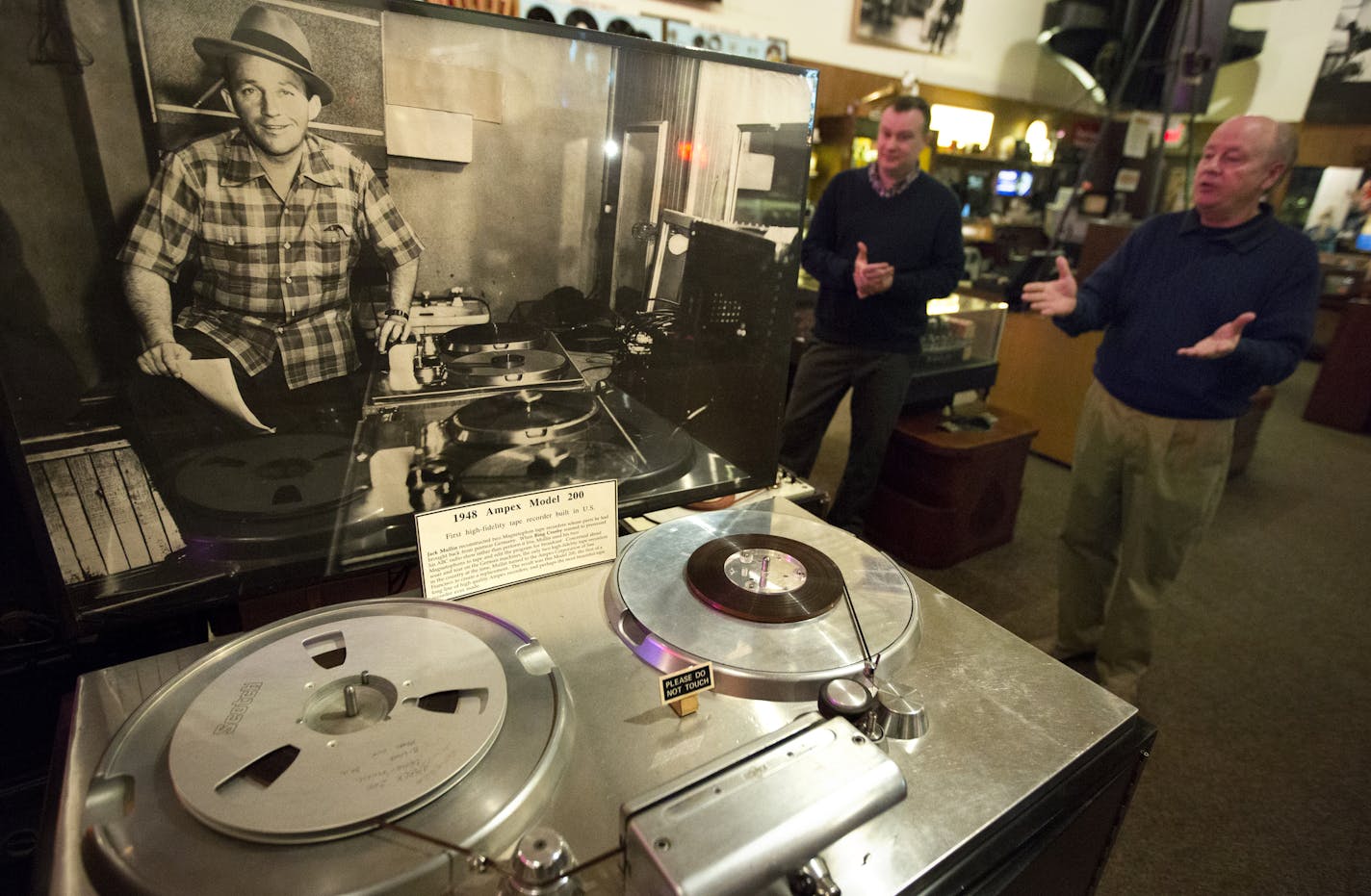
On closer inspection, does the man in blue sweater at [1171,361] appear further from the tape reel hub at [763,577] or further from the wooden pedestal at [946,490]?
the tape reel hub at [763,577]

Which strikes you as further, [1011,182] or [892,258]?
[1011,182]

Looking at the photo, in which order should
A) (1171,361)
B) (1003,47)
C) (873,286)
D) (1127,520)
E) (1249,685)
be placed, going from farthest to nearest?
(1003,47)
(873,286)
(1249,685)
(1127,520)
(1171,361)

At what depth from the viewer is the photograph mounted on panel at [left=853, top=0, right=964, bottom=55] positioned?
13.7 feet

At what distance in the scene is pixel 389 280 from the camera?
0.65m

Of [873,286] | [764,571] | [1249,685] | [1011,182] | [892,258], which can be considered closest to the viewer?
[764,571]

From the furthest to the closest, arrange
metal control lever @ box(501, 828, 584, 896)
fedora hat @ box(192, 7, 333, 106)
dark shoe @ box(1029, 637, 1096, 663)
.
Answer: dark shoe @ box(1029, 637, 1096, 663)
fedora hat @ box(192, 7, 333, 106)
metal control lever @ box(501, 828, 584, 896)

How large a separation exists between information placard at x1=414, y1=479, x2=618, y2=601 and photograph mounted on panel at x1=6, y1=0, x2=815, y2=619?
60mm

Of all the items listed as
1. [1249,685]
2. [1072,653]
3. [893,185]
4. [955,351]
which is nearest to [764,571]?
[1072,653]

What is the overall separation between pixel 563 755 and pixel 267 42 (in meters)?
0.61

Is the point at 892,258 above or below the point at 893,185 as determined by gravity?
below

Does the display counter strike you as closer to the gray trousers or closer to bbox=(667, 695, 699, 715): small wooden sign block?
the gray trousers

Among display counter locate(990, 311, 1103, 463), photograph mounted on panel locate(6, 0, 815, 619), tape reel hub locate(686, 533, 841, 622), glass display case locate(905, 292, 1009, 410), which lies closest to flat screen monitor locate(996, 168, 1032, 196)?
display counter locate(990, 311, 1103, 463)

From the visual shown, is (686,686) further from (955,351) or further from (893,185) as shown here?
(955,351)

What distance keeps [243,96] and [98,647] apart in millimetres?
622
